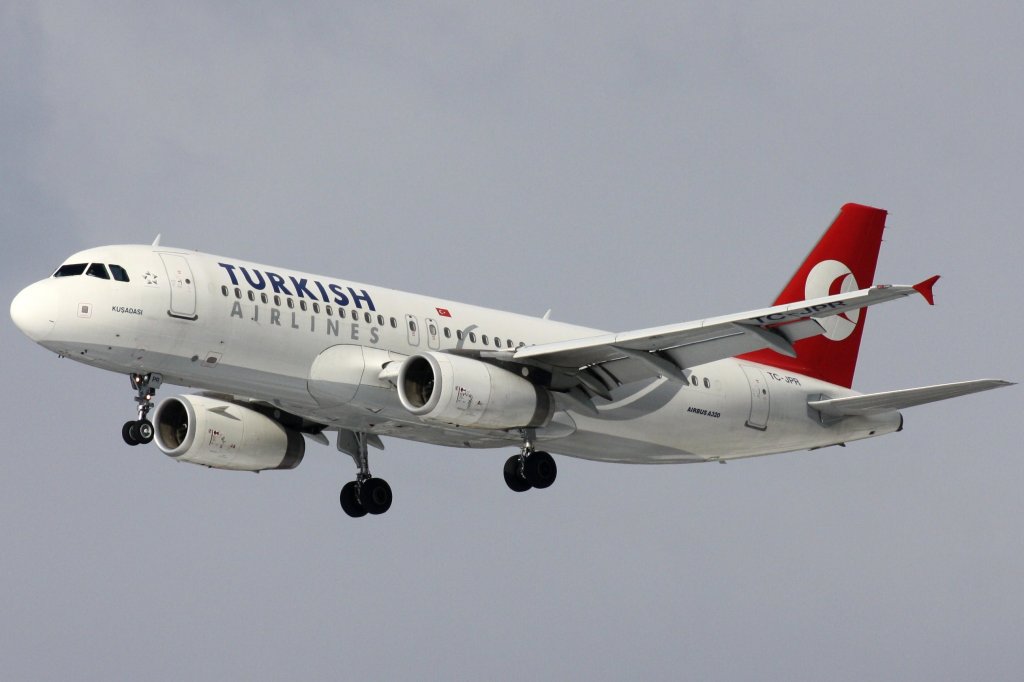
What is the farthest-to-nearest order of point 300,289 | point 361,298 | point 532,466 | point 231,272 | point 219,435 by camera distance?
point 219,435 → point 532,466 → point 361,298 → point 300,289 → point 231,272

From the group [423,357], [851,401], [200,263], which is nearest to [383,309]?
[423,357]

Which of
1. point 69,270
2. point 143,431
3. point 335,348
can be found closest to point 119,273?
point 69,270

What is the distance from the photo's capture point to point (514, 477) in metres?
41.6

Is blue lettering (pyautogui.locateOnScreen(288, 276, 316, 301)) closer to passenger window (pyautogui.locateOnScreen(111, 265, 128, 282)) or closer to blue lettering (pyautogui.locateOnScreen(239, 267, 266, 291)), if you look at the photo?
blue lettering (pyautogui.locateOnScreen(239, 267, 266, 291))

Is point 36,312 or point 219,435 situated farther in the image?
point 219,435

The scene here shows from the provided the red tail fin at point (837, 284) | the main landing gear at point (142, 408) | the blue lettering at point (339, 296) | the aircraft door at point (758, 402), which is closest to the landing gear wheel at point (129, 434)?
the main landing gear at point (142, 408)

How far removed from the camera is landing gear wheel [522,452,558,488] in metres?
40.8

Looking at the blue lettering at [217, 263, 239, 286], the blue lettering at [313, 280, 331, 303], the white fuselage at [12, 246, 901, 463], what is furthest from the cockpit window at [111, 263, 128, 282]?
the blue lettering at [313, 280, 331, 303]

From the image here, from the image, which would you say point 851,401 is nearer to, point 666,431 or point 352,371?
point 666,431

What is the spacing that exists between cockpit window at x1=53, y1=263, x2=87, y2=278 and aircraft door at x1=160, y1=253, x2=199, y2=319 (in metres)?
1.72

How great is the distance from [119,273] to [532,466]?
10.6 metres

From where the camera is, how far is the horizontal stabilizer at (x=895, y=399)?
39375 mm

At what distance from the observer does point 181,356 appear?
3691cm

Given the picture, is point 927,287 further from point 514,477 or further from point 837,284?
point 837,284
